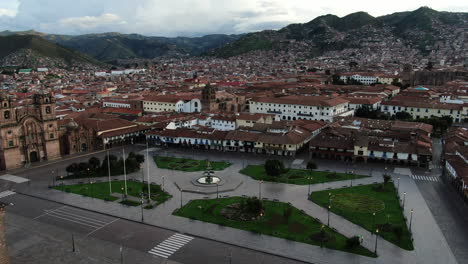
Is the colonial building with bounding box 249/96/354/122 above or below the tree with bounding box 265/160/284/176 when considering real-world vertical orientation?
above

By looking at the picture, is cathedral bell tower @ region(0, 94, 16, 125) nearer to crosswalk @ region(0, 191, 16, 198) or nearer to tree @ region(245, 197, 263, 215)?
crosswalk @ region(0, 191, 16, 198)

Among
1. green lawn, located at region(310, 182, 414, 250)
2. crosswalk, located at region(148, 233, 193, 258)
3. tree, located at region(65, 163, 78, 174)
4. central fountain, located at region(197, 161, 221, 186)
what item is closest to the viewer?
crosswalk, located at region(148, 233, 193, 258)

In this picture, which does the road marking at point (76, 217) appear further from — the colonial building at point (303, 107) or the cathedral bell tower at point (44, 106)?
the colonial building at point (303, 107)

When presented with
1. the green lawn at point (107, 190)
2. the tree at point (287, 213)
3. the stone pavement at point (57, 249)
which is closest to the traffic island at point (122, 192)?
the green lawn at point (107, 190)

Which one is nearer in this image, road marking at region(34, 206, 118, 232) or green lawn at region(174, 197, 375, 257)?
green lawn at region(174, 197, 375, 257)

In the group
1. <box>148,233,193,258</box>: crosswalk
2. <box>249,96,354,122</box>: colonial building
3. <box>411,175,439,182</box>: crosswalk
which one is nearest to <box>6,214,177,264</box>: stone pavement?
<box>148,233,193,258</box>: crosswalk

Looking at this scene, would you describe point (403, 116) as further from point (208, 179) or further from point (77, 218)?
point (77, 218)

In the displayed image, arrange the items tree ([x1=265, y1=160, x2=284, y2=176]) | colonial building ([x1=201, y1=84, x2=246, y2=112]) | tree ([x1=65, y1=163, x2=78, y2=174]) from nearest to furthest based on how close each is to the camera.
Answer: tree ([x1=265, y1=160, x2=284, y2=176])
tree ([x1=65, y1=163, x2=78, y2=174])
colonial building ([x1=201, y1=84, x2=246, y2=112])

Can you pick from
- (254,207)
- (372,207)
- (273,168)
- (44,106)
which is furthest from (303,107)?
(44,106)
